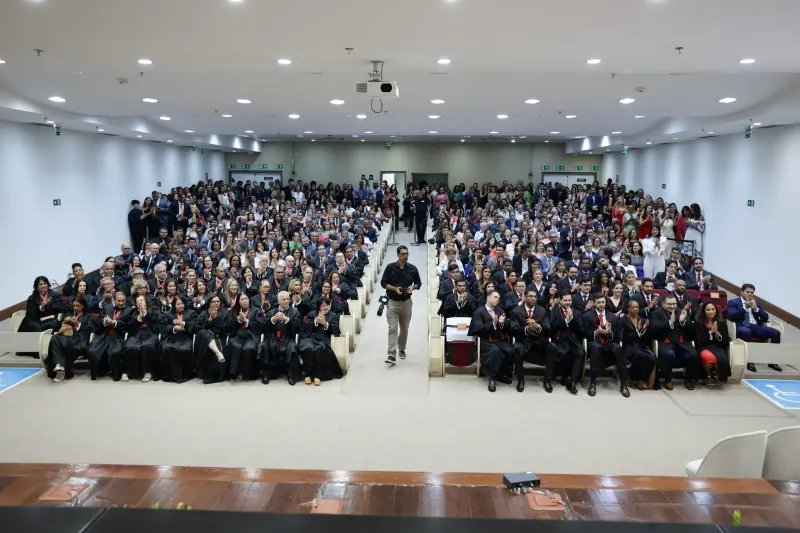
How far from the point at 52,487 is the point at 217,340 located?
4.41m

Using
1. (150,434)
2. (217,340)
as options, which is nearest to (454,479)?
(150,434)

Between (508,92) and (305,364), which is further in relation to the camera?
(508,92)

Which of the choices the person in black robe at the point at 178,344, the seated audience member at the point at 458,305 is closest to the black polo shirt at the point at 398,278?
the seated audience member at the point at 458,305

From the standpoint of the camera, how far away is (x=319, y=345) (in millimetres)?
7629

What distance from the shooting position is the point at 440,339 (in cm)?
776

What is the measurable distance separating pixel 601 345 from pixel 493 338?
126cm

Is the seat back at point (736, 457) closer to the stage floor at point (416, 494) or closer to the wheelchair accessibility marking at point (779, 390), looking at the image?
the stage floor at point (416, 494)

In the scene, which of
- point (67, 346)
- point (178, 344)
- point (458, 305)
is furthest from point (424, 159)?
point (67, 346)

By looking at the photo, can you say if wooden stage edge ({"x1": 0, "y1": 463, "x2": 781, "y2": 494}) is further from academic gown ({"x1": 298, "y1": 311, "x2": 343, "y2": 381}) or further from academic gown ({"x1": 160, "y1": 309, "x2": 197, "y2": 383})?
academic gown ({"x1": 160, "y1": 309, "x2": 197, "y2": 383})

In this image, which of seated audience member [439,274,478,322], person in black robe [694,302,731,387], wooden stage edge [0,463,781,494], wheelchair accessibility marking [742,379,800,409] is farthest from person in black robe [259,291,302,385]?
wheelchair accessibility marking [742,379,800,409]

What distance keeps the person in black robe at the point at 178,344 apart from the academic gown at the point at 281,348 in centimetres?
92

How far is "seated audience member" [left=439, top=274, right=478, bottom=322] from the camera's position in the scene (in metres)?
8.36

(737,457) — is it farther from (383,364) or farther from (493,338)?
(383,364)

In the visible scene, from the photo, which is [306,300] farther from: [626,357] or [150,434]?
[626,357]
